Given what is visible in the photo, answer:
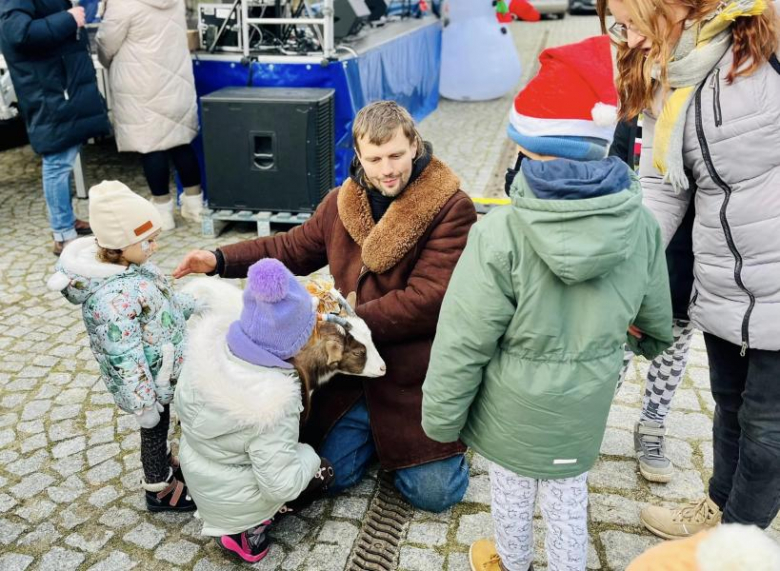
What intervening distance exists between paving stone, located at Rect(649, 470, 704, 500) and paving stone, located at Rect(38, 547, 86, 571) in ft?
7.10

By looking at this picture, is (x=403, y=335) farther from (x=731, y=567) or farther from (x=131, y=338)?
(x=731, y=567)

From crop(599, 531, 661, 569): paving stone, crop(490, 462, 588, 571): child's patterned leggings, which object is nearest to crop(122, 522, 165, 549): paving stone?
crop(490, 462, 588, 571): child's patterned leggings

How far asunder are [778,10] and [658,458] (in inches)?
69.7

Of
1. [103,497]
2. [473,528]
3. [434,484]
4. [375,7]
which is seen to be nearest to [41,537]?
[103,497]

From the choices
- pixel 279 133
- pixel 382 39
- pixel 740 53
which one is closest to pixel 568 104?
pixel 740 53

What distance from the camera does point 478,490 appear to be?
282 centimetres

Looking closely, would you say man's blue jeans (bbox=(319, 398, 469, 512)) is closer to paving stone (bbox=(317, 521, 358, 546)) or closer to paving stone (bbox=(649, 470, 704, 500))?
paving stone (bbox=(317, 521, 358, 546))

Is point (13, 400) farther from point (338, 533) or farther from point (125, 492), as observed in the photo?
point (338, 533)

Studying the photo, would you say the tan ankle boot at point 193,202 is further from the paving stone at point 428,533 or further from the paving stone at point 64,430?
the paving stone at point 428,533

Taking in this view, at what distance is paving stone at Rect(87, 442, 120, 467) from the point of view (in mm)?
3008

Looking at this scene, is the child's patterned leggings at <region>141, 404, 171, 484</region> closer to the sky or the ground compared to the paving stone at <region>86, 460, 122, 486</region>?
closer to the sky

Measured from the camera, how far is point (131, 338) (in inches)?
94.3

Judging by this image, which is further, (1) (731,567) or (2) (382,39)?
(2) (382,39)

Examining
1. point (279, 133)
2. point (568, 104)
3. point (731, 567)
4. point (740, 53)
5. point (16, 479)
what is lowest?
point (16, 479)
